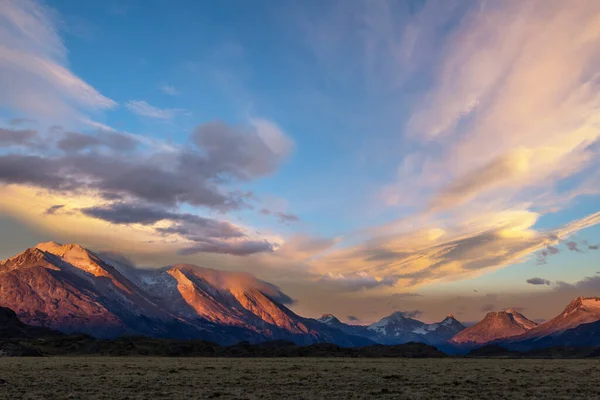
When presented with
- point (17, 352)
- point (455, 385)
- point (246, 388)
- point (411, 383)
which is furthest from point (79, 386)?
point (17, 352)

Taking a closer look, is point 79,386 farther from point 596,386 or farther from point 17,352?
point 17,352

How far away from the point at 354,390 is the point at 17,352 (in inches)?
6857

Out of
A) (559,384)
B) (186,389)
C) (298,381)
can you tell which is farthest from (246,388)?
(559,384)

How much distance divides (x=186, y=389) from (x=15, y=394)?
49.2ft

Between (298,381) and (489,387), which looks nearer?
Answer: (489,387)

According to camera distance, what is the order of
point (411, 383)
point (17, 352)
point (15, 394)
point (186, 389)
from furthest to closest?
1. point (17, 352)
2. point (411, 383)
3. point (186, 389)
4. point (15, 394)

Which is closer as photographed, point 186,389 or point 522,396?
point 522,396

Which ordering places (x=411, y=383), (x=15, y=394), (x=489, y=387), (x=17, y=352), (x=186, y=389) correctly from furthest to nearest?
1. (x=17, y=352)
2. (x=411, y=383)
3. (x=489, y=387)
4. (x=186, y=389)
5. (x=15, y=394)

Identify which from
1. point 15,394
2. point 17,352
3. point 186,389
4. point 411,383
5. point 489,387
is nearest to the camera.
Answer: point 15,394

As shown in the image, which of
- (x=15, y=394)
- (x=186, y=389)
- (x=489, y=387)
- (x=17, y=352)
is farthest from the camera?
(x=17, y=352)

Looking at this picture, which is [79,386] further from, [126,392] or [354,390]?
[354,390]

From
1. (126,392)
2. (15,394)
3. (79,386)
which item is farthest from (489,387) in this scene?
(15,394)

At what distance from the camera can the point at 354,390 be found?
156ft

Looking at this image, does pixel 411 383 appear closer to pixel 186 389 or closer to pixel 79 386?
pixel 186 389
